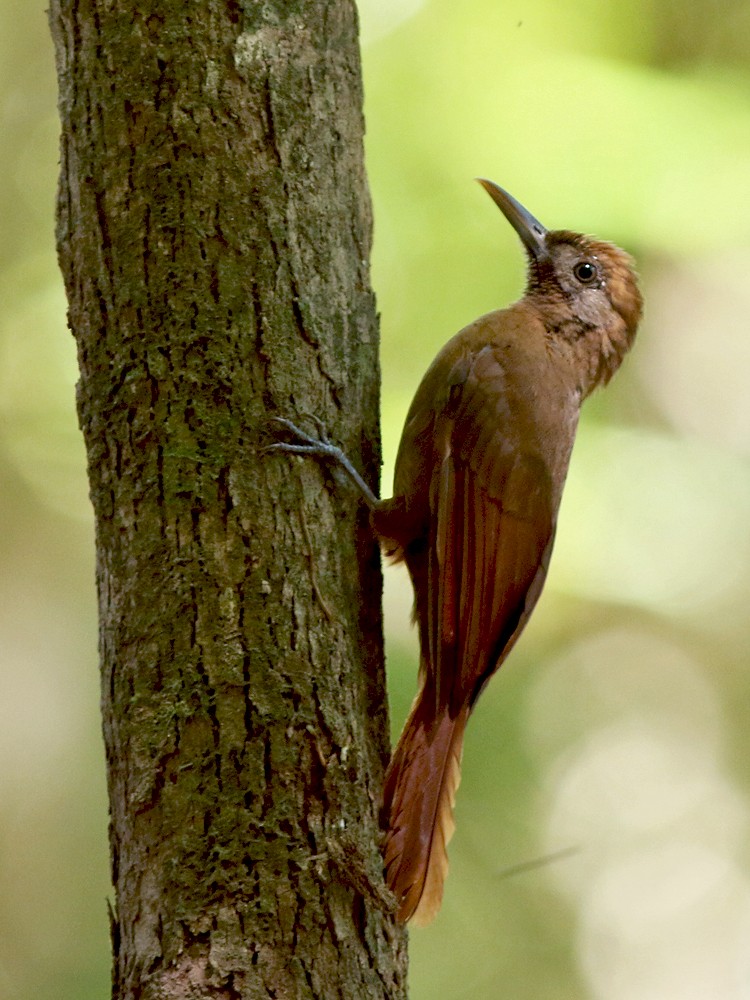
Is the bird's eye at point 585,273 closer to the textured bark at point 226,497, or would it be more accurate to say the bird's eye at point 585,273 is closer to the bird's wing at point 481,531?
the bird's wing at point 481,531

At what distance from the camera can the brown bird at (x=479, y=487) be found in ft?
8.27

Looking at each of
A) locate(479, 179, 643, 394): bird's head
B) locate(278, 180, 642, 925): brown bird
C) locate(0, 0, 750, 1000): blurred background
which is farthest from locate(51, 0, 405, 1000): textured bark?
locate(0, 0, 750, 1000): blurred background

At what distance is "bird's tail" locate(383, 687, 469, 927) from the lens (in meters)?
2.36

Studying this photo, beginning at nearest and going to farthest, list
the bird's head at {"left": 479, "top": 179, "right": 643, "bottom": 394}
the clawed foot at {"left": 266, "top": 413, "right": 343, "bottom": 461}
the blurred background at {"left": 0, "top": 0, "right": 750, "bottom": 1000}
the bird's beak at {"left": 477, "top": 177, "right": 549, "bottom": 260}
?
1. the clawed foot at {"left": 266, "top": 413, "right": 343, "bottom": 461}
2. the bird's head at {"left": 479, "top": 179, "right": 643, "bottom": 394}
3. the bird's beak at {"left": 477, "top": 177, "right": 549, "bottom": 260}
4. the blurred background at {"left": 0, "top": 0, "right": 750, "bottom": 1000}

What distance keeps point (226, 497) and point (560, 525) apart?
10.4ft

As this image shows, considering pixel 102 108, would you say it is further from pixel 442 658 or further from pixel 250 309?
pixel 442 658

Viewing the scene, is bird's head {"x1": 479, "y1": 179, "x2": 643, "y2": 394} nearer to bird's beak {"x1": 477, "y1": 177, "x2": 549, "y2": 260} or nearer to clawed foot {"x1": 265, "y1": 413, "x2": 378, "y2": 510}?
bird's beak {"x1": 477, "y1": 177, "x2": 549, "y2": 260}

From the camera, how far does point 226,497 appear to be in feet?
7.48

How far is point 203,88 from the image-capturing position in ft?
8.07

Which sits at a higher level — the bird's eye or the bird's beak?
the bird's beak

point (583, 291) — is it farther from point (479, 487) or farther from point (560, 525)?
point (560, 525)

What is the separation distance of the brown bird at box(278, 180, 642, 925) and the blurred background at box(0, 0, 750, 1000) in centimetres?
102

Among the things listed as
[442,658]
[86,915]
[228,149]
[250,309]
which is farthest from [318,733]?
[86,915]

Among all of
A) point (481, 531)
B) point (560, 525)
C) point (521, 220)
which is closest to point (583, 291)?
point (521, 220)
